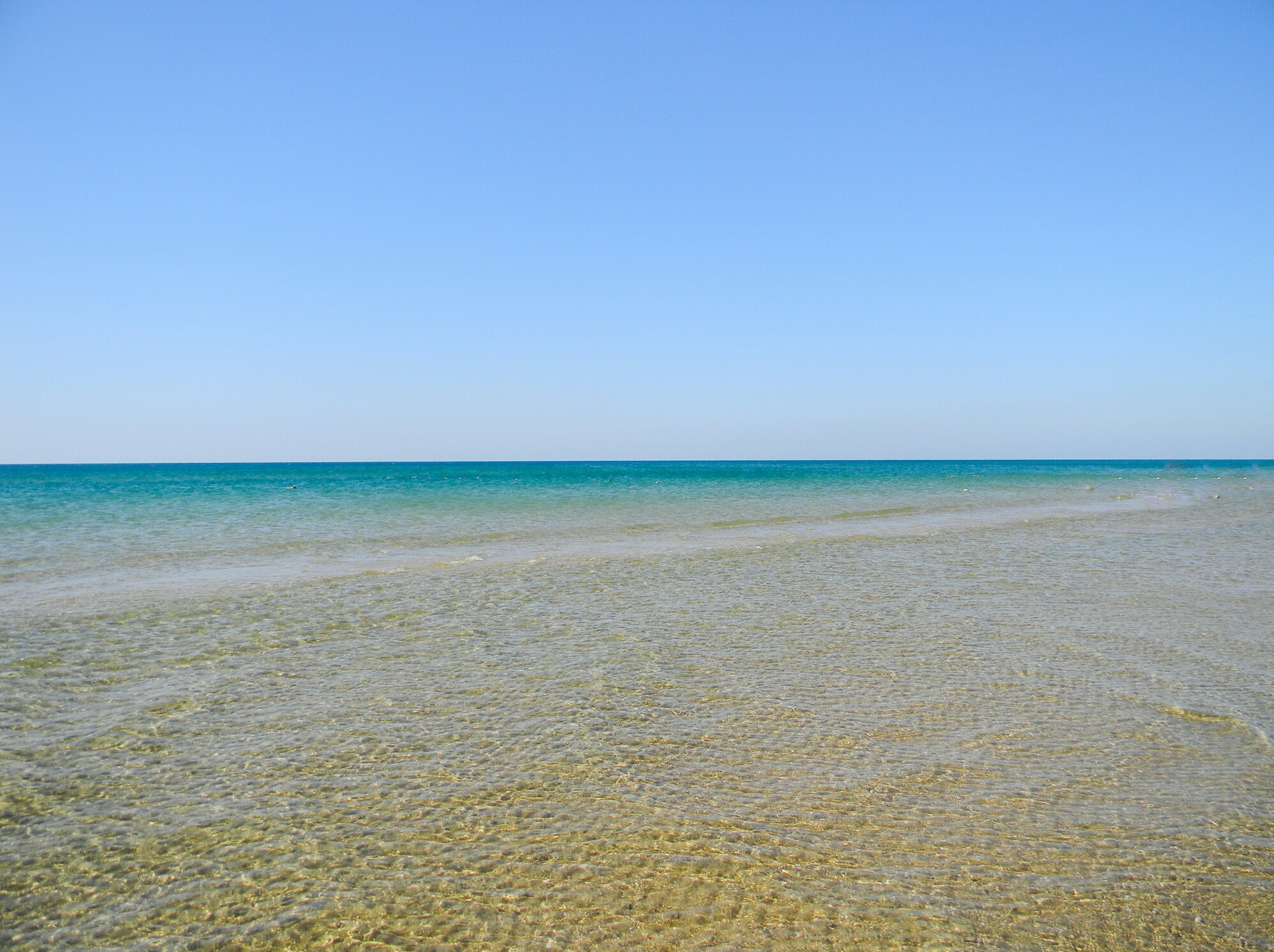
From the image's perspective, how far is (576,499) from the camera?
34781 millimetres

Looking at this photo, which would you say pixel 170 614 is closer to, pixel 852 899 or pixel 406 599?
pixel 406 599

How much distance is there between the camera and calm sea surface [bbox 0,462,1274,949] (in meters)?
3.22

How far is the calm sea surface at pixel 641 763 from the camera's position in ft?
10.6

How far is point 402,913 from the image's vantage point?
3219 mm

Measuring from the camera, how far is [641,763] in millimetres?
4750

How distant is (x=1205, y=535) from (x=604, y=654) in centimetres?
1698

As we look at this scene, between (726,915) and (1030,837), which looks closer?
(726,915)

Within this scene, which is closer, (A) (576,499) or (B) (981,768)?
(B) (981,768)

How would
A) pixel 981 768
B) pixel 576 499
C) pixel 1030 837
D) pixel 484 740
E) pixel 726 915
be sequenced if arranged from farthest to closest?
pixel 576 499
pixel 484 740
pixel 981 768
pixel 1030 837
pixel 726 915

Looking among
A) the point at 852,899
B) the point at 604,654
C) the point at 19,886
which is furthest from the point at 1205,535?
the point at 19,886

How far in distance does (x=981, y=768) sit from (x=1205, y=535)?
56.5 ft

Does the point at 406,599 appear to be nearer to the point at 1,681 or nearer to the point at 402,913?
the point at 1,681

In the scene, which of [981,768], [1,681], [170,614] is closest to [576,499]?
[170,614]

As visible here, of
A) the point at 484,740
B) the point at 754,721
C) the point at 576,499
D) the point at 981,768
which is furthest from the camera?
the point at 576,499
